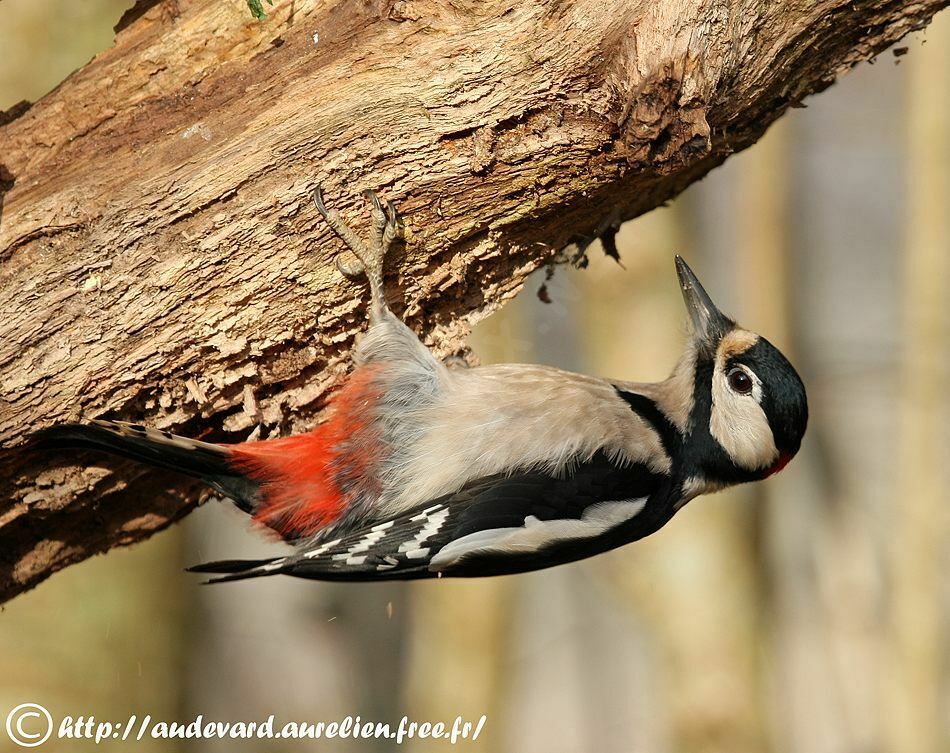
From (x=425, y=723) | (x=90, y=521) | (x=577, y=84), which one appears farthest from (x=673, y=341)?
(x=90, y=521)

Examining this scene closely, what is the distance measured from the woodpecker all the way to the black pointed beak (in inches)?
1.5

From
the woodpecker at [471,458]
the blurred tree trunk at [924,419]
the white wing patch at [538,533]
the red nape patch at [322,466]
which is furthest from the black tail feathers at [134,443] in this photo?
the blurred tree trunk at [924,419]

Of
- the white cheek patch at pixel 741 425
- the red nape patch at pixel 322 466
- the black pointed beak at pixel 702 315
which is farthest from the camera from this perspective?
the black pointed beak at pixel 702 315

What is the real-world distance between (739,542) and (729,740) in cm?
99

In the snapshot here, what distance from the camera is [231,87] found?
95.5 inches

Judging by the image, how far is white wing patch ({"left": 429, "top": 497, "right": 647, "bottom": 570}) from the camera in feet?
7.89

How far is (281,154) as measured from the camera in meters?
2.34

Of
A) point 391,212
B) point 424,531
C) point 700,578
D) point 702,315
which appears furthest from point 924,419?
point 391,212

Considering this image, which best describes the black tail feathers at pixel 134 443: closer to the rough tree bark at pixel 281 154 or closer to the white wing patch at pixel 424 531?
the rough tree bark at pixel 281 154

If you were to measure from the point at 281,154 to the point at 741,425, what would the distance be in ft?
4.80

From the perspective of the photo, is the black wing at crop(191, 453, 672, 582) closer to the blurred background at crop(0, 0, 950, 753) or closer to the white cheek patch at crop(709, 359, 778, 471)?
the white cheek patch at crop(709, 359, 778, 471)

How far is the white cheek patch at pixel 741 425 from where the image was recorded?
8.82 feet

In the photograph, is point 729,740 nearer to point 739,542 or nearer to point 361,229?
point 739,542

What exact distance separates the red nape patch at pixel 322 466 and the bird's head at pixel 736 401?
0.95m
